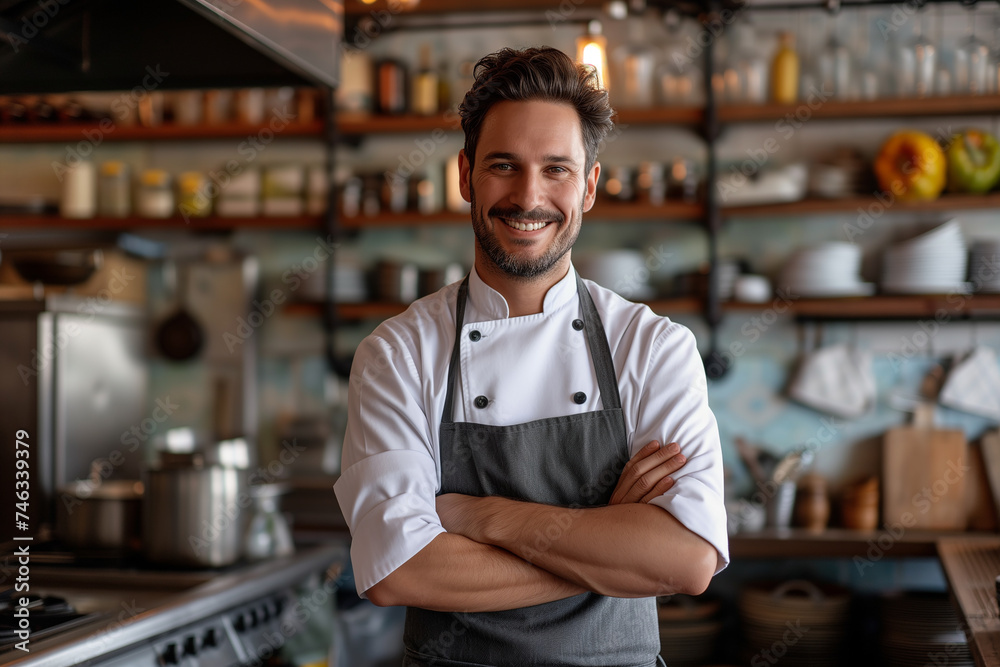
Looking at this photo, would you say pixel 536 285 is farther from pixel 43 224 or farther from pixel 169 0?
pixel 43 224

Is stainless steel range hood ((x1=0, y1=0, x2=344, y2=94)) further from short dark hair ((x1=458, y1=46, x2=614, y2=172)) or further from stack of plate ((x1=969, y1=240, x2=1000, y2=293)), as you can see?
stack of plate ((x1=969, y1=240, x2=1000, y2=293))

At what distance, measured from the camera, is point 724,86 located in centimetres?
371

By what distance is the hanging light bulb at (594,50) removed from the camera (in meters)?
3.17

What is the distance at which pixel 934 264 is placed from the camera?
343 centimetres

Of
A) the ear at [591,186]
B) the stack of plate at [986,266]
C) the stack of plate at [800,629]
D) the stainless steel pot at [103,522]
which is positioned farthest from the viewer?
the stack of plate at [986,266]

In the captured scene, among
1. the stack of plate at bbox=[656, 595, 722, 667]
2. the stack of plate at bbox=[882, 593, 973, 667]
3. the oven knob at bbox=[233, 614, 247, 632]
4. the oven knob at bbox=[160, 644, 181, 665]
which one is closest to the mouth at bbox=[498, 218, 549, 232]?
the oven knob at bbox=[160, 644, 181, 665]

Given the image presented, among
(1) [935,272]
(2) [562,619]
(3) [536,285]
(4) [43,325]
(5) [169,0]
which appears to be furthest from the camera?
(1) [935,272]

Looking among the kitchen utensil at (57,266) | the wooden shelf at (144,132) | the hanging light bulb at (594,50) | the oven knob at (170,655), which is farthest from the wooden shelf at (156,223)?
the oven knob at (170,655)

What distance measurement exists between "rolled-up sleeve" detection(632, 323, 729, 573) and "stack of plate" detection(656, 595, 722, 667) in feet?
6.51

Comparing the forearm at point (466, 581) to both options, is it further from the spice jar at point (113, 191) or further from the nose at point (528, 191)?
the spice jar at point (113, 191)

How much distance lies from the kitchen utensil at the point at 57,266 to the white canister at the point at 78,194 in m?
0.66

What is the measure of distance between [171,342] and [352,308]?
920 mm

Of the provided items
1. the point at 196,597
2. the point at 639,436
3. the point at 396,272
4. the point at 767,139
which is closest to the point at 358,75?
the point at 396,272

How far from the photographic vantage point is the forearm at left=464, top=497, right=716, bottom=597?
1.36 metres
